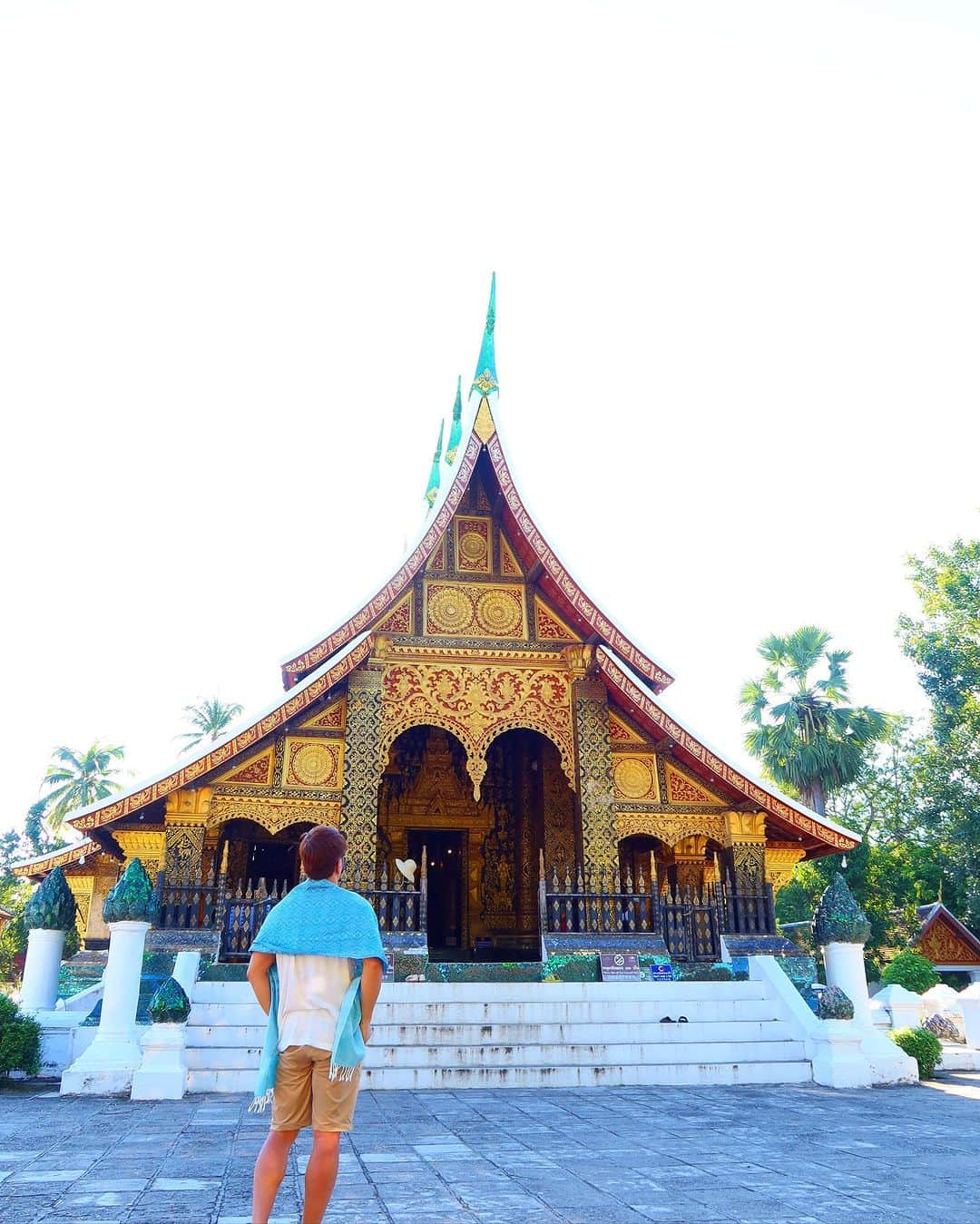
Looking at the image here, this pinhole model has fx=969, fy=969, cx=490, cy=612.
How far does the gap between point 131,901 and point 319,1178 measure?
531 cm

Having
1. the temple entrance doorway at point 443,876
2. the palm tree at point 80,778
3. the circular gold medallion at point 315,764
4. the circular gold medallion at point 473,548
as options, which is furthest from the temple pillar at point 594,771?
the palm tree at point 80,778

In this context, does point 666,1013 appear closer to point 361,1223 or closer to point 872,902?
point 361,1223

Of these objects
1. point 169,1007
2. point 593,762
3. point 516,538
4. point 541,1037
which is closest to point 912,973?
point 593,762

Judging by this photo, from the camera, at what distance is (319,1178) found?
2.56 meters

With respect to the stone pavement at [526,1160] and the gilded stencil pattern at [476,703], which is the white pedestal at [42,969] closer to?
the stone pavement at [526,1160]

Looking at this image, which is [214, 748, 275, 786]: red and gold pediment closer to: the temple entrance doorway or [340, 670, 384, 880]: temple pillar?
[340, 670, 384, 880]: temple pillar

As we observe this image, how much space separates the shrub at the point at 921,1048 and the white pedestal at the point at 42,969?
752 centimetres

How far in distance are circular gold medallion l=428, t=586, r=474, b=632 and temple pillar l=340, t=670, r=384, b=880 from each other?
3.42 ft

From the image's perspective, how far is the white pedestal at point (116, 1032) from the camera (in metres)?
6.70

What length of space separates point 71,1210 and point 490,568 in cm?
929

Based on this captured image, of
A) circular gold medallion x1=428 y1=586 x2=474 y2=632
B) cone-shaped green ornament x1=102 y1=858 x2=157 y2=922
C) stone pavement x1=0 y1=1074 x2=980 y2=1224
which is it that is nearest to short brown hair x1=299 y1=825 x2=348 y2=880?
stone pavement x1=0 y1=1074 x2=980 y2=1224

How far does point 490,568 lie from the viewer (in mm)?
12039

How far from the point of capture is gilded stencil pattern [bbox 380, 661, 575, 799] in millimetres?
11188

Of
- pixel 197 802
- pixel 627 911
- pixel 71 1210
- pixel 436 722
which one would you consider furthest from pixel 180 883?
pixel 71 1210
